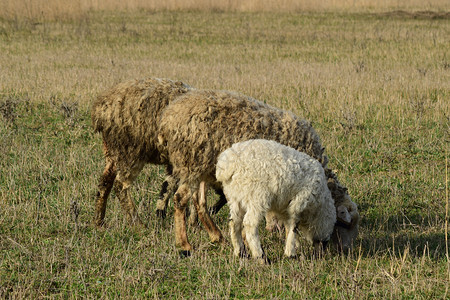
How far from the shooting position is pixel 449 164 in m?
8.08

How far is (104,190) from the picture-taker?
6.49 metres

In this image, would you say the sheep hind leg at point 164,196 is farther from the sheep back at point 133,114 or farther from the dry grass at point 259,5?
the dry grass at point 259,5

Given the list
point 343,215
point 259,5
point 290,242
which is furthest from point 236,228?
point 259,5

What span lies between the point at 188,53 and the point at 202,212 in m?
11.6

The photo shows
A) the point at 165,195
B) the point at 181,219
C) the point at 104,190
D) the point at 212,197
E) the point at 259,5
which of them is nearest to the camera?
the point at 181,219

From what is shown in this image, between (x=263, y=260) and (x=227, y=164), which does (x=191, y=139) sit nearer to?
(x=227, y=164)

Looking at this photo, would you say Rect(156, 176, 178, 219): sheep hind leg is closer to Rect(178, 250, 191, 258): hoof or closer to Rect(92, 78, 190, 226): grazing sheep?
Rect(92, 78, 190, 226): grazing sheep

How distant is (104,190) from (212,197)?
1.38 m

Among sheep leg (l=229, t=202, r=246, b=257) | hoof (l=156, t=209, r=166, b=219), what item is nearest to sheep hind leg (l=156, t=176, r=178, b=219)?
hoof (l=156, t=209, r=166, b=219)

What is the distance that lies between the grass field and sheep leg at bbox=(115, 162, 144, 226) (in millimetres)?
195

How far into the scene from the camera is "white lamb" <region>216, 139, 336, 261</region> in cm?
502

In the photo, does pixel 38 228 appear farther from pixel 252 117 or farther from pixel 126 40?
pixel 126 40

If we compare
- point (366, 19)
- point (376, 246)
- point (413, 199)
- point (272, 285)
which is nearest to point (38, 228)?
point (272, 285)

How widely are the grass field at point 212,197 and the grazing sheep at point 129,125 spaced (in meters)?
0.35
